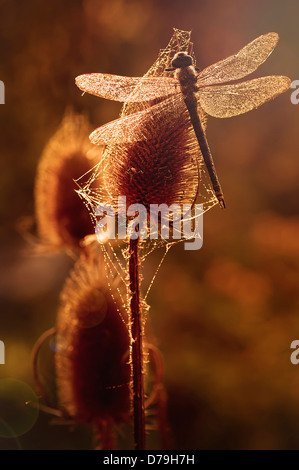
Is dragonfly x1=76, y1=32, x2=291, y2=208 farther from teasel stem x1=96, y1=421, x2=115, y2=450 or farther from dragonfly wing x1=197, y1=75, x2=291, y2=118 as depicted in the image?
teasel stem x1=96, y1=421, x2=115, y2=450

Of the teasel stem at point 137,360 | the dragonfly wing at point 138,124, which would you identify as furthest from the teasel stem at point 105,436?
the dragonfly wing at point 138,124

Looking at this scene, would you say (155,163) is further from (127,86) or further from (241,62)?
(241,62)


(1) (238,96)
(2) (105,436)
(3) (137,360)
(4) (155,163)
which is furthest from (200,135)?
(2) (105,436)

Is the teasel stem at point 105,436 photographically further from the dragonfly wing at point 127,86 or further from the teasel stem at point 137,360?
the dragonfly wing at point 127,86

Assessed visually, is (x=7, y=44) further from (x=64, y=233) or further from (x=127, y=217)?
(x=127, y=217)

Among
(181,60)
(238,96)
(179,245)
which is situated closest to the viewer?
(181,60)
